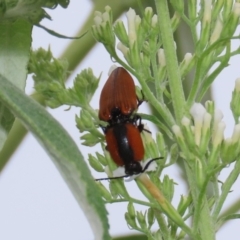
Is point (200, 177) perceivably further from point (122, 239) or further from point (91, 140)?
point (122, 239)

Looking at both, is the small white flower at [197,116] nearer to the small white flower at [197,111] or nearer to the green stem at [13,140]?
the small white flower at [197,111]

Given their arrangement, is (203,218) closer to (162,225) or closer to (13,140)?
(162,225)

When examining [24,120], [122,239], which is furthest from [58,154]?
[122,239]

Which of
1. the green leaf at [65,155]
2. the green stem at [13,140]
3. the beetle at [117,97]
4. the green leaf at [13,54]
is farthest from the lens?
the green stem at [13,140]

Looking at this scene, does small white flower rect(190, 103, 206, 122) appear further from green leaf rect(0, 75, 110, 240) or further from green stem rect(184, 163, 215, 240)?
green leaf rect(0, 75, 110, 240)

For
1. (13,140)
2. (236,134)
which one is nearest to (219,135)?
(236,134)

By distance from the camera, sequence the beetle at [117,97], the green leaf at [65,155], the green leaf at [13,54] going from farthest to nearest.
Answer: the beetle at [117,97] < the green leaf at [13,54] < the green leaf at [65,155]

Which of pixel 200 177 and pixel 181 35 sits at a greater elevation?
pixel 181 35

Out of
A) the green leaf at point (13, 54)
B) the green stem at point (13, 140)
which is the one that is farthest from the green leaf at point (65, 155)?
the green stem at point (13, 140)
